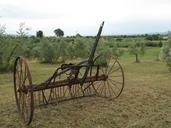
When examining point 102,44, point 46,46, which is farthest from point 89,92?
point 46,46

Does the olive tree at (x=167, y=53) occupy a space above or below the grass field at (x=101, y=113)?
above

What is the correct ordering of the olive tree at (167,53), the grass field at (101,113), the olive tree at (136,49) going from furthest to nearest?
the olive tree at (136,49) < the olive tree at (167,53) < the grass field at (101,113)

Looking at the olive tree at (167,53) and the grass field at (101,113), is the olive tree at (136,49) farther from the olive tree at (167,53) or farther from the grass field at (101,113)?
the grass field at (101,113)

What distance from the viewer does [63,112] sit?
7602 mm

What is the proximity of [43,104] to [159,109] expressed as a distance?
295 centimetres

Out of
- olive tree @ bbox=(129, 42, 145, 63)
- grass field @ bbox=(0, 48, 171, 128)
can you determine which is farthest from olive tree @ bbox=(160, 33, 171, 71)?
olive tree @ bbox=(129, 42, 145, 63)

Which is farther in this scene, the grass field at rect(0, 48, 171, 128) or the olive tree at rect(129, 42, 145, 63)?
the olive tree at rect(129, 42, 145, 63)

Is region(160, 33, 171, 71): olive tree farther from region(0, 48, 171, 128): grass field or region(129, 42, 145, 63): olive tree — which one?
region(129, 42, 145, 63): olive tree

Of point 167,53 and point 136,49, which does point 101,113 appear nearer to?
point 167,53

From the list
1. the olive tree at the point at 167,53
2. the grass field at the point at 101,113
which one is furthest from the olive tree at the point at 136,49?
the grass field at the point at 101,113

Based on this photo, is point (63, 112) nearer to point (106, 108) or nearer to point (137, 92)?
point (106, 108)

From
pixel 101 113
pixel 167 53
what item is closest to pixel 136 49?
pixel 167 53

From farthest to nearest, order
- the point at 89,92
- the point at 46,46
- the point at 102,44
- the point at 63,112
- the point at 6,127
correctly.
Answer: the point at 46,46, the point at 102,44, the point at 89,92, the point at 63,112, the point at 6,127

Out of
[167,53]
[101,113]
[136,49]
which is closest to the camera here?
[101,113]
